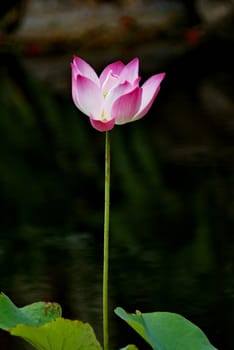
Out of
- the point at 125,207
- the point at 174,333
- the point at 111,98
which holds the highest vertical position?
the point at 111,98

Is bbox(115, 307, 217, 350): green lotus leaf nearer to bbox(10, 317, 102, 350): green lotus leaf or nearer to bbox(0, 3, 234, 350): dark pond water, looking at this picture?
bbox(10, 317, 102, 350): green lotus leaf

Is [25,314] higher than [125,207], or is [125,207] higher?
[25,314]

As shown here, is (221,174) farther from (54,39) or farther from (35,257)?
(54,39)

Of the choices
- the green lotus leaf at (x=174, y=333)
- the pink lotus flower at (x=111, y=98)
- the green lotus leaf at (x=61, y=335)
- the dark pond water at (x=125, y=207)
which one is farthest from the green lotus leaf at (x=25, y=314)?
the dark pond water at (x=125, y=207)

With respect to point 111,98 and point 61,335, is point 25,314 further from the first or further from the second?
point 111,98

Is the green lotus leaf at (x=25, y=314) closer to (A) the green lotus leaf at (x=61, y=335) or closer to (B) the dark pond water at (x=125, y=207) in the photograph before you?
(A) the green lotus leaf at (x=61, y=335)

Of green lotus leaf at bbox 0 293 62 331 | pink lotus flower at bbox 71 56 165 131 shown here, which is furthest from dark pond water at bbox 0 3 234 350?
pink lotus flower at bbox 71 56 165 131

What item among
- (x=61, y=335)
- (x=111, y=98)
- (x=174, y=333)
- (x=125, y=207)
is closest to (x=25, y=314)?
(x=61, y=335)
